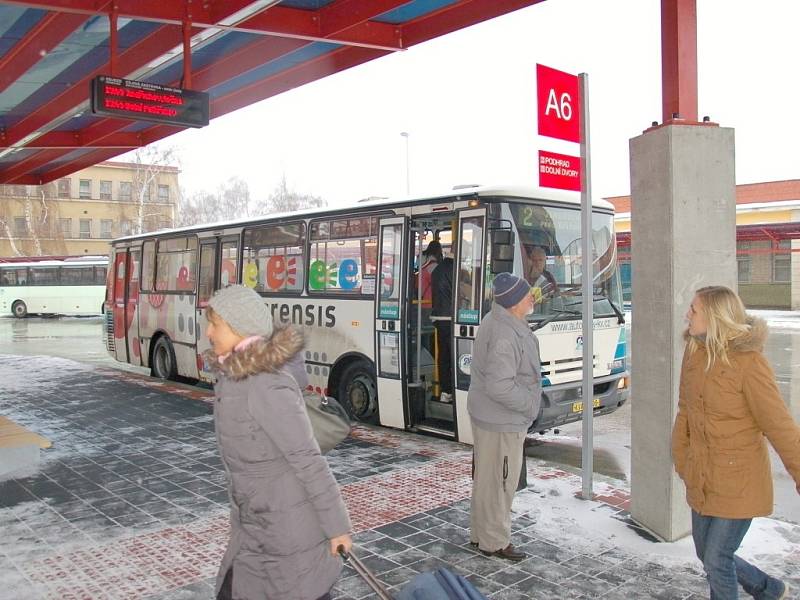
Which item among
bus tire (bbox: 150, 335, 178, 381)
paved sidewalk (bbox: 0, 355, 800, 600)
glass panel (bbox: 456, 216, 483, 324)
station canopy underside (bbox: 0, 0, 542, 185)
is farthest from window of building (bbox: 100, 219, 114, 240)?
glass panel (bbox: 456, 216, 483, 324)

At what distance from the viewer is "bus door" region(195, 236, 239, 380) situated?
485 inches

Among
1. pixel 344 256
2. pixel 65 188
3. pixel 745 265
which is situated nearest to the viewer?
pixel 344 256

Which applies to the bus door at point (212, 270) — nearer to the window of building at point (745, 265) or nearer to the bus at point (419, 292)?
the bus at point (419, 292)

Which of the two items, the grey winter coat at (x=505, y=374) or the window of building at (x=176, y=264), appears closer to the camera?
the grey winter coat at (x=505, y=374)

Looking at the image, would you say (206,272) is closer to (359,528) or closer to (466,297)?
(466,297)

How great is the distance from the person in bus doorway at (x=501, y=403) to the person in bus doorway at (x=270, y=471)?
2.24 meters

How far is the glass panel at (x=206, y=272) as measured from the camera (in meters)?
12.8

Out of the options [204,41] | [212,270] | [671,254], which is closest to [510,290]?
[671,254]

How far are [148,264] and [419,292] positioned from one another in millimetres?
8371

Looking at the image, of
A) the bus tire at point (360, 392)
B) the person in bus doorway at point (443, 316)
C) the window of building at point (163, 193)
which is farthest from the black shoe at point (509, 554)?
the window of building at point (163, 193)

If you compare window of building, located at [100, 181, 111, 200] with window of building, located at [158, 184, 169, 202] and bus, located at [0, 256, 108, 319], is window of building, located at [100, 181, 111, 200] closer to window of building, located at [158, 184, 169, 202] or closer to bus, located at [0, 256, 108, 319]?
window of building, located at [158, 184, 169, 202]

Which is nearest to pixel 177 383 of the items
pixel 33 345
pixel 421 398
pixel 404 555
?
pixel 421 398

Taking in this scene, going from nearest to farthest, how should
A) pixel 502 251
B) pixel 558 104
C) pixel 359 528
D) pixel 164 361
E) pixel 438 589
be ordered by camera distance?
pixel 438 589
pixel 359 528
pixel 558 104
pixel 502 251
pixel 164 361

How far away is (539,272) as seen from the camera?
8.25m
